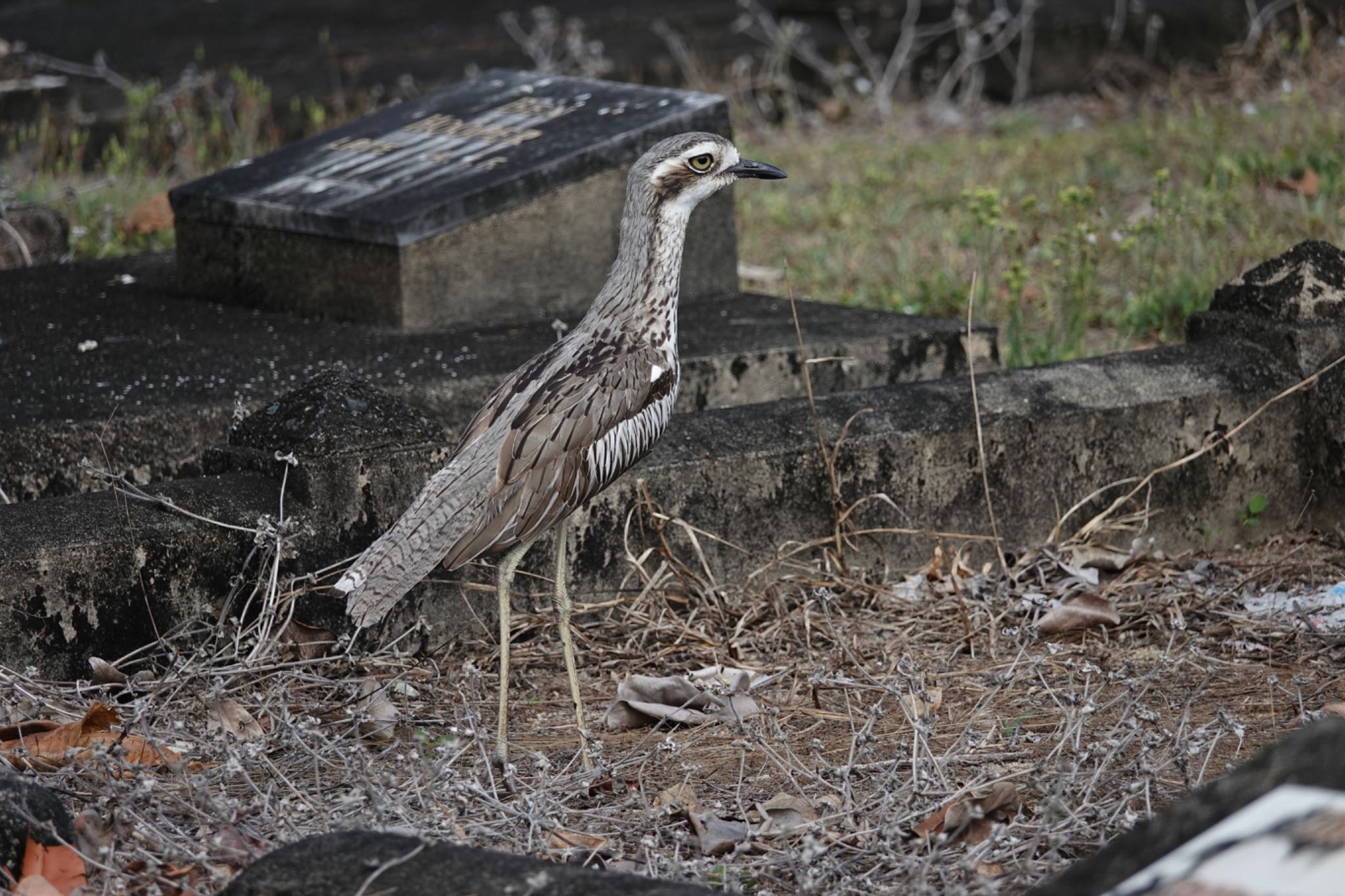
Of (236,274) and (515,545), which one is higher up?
(236,274)

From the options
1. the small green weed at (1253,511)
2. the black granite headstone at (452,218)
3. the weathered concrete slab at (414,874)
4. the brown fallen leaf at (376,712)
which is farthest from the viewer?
the black granite headstone at (452,218)

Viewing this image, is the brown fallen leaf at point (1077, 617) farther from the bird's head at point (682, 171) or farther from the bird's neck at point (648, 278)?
the bird's head at point (682, 171)

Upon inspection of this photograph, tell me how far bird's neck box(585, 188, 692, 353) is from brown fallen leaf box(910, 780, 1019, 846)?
1.28 meters

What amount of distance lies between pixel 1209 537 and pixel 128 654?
127 inches

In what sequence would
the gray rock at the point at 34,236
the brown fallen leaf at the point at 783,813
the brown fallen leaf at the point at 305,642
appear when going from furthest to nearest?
the gray rock at the point at 34,236, the brown fallen leaf at the point at 305,642, the brown fallen leaf at the point at 783,813

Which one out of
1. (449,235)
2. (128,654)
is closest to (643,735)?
(128,654)

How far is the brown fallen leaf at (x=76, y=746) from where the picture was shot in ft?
11.0

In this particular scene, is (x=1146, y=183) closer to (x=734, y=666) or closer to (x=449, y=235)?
(x=449, y=235)

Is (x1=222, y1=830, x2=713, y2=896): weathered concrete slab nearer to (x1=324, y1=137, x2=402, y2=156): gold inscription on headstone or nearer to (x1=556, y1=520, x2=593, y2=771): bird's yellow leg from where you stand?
(x1=556, y1=520, x2=593, y2=771): bird's yellow leg

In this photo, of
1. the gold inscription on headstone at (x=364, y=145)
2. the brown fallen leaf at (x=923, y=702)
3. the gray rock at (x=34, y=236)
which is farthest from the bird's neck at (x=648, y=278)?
the gray rock at (x=34, y=236)

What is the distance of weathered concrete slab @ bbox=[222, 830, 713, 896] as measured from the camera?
2.32m

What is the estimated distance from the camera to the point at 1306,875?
5.98 ft

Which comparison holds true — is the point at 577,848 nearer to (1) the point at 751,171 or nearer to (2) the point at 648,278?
(2) the point at 648,278

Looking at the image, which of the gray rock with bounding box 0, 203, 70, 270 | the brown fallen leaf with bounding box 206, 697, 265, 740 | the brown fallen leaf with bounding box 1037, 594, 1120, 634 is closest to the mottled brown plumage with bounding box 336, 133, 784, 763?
the brown fallen leaf with bounding box 206, 697, 265, 740
